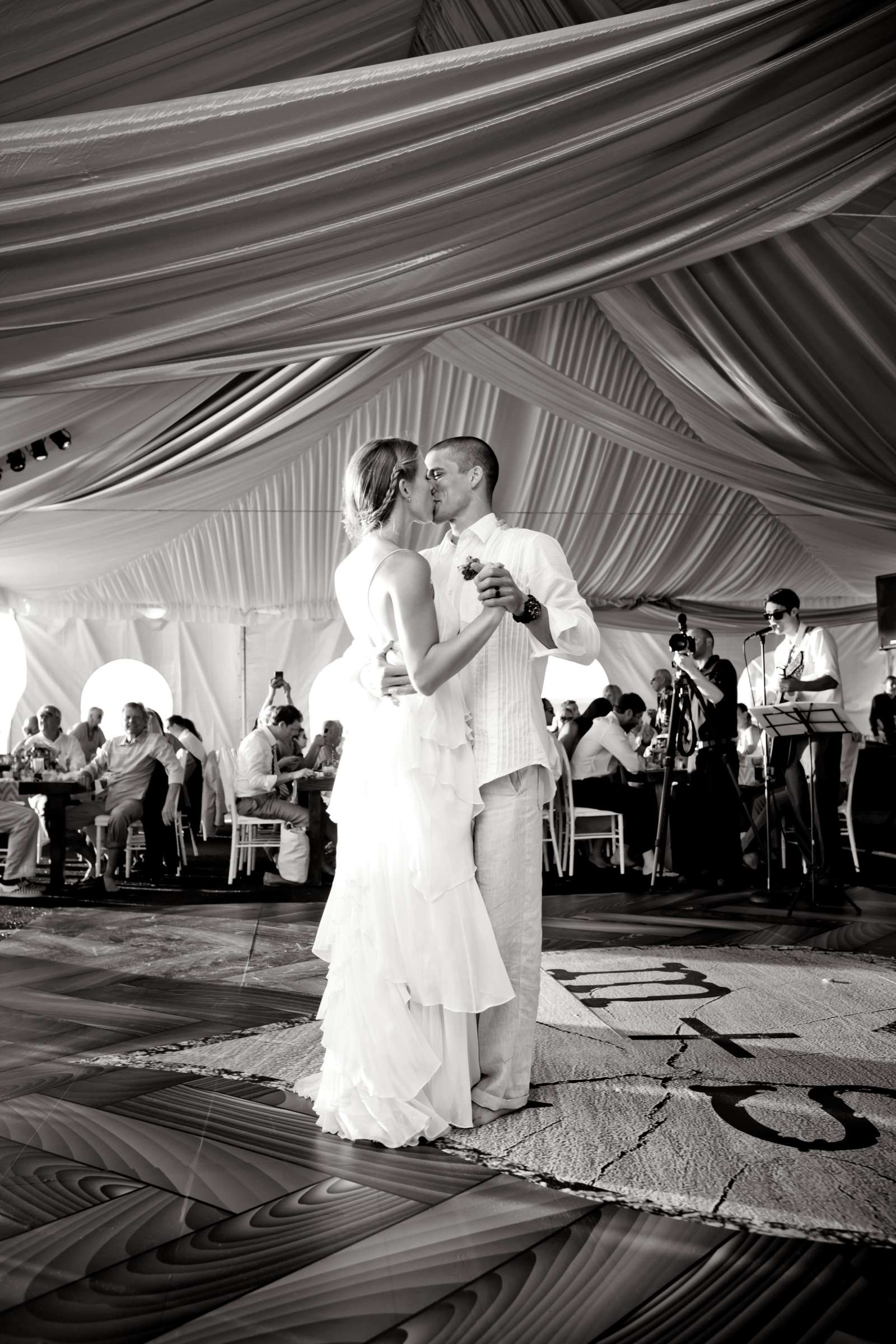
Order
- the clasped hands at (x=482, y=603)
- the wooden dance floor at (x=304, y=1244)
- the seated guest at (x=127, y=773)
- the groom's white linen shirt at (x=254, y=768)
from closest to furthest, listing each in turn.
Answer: the wooden dance floor at (x=304, y=1244)
the clasped hands at (x=482, y=603)
the groom's white linen shirt at (x=254, y=768)
the seated guest at (x=127, y=773)

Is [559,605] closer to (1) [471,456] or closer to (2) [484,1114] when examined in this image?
(1) [471,456]

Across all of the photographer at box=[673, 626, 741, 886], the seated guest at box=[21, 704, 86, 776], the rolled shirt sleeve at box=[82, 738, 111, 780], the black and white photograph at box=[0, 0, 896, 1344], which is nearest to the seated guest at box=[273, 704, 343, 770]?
the black and white photograph at box=[0, 0, 896, 1344]

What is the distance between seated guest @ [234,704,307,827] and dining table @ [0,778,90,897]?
100 cm

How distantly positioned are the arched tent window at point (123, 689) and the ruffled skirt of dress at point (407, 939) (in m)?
10.00

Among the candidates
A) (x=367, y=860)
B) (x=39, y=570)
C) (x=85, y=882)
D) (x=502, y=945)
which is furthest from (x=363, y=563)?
(x=39, y=570)

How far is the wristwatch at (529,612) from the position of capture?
2100 mm

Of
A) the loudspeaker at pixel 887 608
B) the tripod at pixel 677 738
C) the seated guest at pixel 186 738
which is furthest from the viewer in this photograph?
the seated guest at pixel 186 738

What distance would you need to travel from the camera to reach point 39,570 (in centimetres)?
→ 939

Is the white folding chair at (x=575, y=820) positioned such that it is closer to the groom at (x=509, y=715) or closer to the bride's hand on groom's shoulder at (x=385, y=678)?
the groom at (x=509, y=715)

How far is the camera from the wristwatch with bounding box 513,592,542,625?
6.89ft

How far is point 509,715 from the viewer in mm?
2279

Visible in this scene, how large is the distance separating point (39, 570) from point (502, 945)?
8.28 meters

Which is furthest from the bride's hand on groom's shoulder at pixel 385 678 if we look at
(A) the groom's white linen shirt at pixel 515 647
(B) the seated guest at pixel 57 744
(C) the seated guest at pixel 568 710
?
(C) the seated guest at pixel 568 710

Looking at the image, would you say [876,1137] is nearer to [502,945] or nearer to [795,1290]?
[795,1290]
